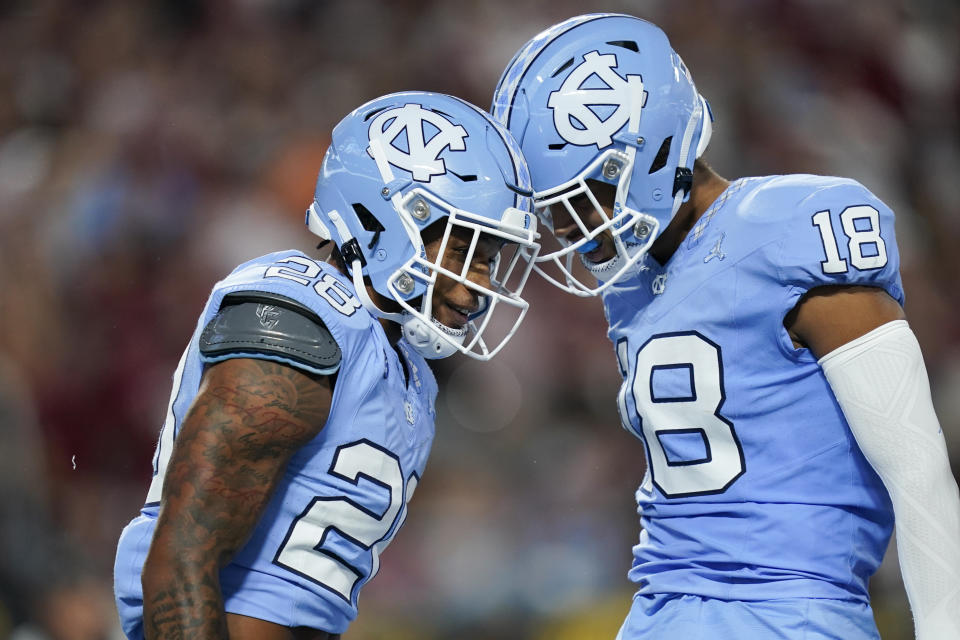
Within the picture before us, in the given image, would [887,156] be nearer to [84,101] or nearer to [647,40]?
[647,40]

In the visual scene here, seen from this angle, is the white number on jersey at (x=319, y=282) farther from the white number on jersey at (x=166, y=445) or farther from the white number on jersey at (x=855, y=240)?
the white number on jersey at (x=855, y=240)

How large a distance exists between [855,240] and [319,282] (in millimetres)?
995

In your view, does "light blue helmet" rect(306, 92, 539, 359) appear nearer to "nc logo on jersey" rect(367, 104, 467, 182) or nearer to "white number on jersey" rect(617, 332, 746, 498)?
"nc logo on jersey" rect(367, 104, 467, 182)

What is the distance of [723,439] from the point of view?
207 cm

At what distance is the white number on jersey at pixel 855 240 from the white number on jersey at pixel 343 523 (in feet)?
2.95

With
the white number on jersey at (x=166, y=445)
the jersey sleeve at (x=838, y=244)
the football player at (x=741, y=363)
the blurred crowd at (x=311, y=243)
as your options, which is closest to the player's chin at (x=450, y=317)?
the football player at (x=741, y=363)

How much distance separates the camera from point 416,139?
2143mm

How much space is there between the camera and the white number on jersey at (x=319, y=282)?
6.35 ft

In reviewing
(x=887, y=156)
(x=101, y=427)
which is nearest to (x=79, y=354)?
(x=101, y=427)

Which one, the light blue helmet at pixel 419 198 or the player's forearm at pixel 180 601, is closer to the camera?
the player's forearm at pixel 180 601

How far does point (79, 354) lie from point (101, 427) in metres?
0.31

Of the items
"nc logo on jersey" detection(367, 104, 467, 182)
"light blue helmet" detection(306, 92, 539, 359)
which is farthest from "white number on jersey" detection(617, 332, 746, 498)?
"nc logo on jersey" detection(367, 104, 467, 182)

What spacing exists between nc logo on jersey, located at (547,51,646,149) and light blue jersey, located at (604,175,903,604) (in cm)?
32

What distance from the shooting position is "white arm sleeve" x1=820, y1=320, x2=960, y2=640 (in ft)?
6.15
